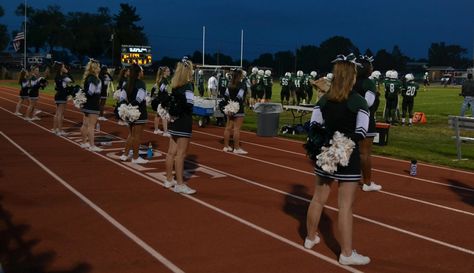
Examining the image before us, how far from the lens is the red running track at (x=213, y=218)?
5.29 m

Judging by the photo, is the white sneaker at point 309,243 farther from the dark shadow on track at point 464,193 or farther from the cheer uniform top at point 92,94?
the cheer uniform top at point 92,94

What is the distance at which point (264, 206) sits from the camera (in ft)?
24.5

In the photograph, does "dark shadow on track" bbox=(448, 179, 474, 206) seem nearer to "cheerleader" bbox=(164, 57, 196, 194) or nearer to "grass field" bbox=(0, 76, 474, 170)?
"grass field" bbox=(0, 76, 474, 170)

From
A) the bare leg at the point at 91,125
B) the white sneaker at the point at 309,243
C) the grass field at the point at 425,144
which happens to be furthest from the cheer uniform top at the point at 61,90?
the white sneaker at the point at 309,243

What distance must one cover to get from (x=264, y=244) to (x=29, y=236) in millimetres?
2628

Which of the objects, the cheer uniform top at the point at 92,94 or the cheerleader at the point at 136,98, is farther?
the cheer uniform top at the point at 92,94

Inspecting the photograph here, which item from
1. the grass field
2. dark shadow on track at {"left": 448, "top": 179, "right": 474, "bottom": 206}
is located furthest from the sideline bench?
dark shadow on track at {"left": 448, "top": 179, "right": 474, "bottom": 206}

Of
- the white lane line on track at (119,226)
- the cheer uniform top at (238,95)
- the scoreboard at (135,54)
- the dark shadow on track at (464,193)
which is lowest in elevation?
the white lane line on track at (119,226)

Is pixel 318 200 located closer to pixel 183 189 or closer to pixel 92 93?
pixel 183 189

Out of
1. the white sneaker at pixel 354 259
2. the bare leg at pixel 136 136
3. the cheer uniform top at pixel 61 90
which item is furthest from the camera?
the cheer uniform top at pixel 61 90

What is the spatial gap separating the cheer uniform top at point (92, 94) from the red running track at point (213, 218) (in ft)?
3.44

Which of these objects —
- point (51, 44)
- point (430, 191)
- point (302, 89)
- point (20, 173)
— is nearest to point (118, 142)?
point (20, 173)

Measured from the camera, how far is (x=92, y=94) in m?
11.6

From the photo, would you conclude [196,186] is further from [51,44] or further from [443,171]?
[51,44]
